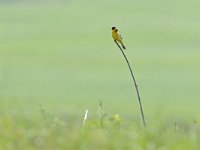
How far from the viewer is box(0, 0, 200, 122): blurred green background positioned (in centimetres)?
1648

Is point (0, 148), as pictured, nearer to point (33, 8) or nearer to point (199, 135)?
point (199, 135)

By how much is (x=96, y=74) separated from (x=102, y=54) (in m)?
3.19

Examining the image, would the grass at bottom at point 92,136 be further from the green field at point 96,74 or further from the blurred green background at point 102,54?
the blurred green background at point 102,54

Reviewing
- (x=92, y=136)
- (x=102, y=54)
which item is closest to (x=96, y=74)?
(x=102, y=54)

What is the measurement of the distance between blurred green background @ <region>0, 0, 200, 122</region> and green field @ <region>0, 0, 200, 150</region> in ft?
0.11

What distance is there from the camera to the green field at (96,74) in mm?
3398

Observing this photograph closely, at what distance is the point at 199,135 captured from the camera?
356cm

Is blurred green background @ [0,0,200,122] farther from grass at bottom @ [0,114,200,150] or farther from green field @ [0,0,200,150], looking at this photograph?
grass at bottom @ [0,114,200,150]

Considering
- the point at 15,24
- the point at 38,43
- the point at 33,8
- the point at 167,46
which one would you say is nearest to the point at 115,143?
Result: the point at 167,46

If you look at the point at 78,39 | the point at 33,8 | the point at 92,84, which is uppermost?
the point at 33,8

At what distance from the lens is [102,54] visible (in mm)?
23516

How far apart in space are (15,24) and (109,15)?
A: 14.3 feet

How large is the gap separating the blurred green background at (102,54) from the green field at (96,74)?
1.3 inches

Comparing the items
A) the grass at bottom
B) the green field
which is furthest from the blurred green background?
the grass at bottom
